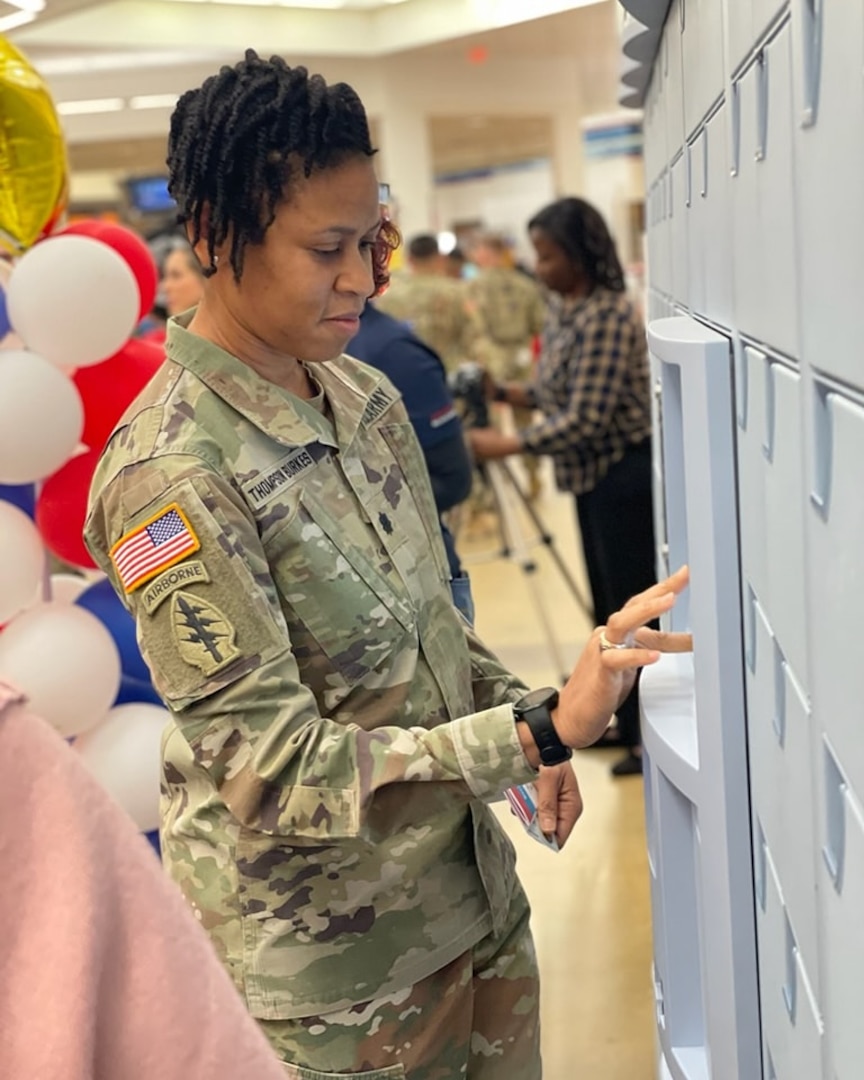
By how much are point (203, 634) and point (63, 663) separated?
1.20 metres

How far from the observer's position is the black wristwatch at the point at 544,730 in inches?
43.2

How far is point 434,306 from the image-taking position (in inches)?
257

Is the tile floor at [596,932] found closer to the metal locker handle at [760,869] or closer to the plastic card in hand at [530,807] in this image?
the plastic card in hand at [530,807]

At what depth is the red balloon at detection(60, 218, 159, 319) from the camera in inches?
96.1

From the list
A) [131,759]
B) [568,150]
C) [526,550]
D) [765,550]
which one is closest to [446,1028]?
[765,550]

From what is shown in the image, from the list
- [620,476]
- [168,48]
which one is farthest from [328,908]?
[168,48]

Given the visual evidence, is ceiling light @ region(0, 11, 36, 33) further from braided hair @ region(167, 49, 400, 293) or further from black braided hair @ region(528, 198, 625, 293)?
braided hair @ region(167, 49, 400, 293)

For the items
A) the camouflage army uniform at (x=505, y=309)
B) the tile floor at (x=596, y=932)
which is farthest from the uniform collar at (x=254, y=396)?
the camouflage army uniform at (x=505, y=309)

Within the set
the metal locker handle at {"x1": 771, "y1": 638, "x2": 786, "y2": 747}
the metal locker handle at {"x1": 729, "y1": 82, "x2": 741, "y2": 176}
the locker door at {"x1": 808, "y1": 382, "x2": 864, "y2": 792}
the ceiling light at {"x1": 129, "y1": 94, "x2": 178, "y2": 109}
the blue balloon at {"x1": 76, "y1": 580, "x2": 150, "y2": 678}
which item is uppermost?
the ceiling light at {"x1": 129, "y1": 94, "x2": 178, "y2": 109}

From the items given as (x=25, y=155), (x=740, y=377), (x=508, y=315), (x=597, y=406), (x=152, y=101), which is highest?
(x=152, y=101)

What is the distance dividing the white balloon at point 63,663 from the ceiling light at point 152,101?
8.24 metres

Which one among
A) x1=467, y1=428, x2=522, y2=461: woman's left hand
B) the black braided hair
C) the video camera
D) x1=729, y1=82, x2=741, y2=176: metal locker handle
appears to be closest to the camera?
x1=729, y1=82, x2=741, y2=176: metal locker handle

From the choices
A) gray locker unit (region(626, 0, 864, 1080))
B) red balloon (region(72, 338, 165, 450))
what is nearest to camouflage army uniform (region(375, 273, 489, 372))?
red balloon (region(72, 338, 165, 450))

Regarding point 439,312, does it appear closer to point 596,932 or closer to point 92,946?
point 596,932
